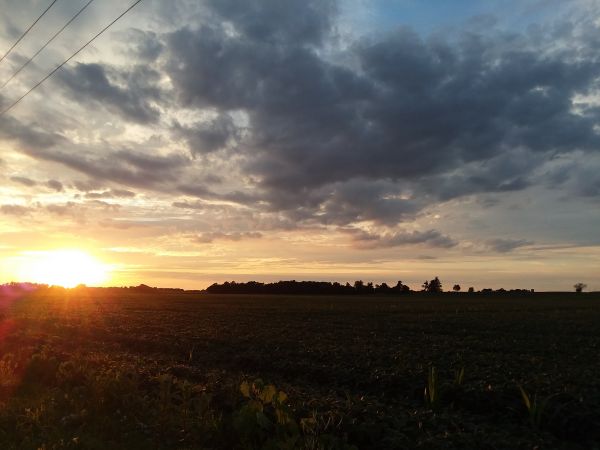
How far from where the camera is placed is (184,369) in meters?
14.8

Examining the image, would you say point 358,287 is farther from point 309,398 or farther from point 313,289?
point 309,398

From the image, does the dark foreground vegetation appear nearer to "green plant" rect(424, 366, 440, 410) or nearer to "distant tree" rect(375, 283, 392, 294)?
"green plant" rect(424, 366, 440, 410)

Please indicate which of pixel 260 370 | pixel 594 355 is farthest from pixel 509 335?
pixel 260 370

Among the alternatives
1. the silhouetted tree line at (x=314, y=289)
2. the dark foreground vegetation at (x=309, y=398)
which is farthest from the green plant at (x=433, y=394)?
the silhouetted tree line at (x=314, y=289)

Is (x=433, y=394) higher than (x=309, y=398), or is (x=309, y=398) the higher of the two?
(x=433, y=394)

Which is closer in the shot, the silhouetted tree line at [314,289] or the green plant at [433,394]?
the green plant at [433,394]

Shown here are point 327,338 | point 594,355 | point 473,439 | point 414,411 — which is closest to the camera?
point 473,439

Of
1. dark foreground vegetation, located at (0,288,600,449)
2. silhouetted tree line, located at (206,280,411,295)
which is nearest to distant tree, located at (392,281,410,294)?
silhouetted tree line, located at (206,280,411,295)

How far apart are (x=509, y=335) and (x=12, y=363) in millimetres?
23594

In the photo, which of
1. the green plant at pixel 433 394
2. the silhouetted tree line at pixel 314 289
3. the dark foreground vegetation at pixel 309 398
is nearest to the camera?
the dark foreground vegetation at pixel 309 398

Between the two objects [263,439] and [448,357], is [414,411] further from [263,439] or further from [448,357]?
[448,357]

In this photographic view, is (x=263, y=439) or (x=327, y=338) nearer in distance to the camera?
(x=263, y=439)

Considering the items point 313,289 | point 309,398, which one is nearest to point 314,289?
point 313,289

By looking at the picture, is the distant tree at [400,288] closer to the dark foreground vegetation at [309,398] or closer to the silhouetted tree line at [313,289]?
the silhouetted tree line at [313,289]
